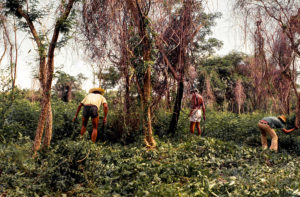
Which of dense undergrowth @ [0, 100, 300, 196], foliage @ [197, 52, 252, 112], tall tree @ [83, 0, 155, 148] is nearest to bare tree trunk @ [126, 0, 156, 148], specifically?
tall tree @ [83, 0, 155, 148]

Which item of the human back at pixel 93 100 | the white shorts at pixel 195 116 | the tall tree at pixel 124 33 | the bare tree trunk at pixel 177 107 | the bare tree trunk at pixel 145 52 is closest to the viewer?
the tall tree at pixel 124 33

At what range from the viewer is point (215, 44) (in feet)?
75.4

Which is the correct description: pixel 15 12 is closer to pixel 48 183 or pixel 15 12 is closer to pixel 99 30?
pixel 99 30

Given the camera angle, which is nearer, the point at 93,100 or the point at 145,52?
the point at 145,52

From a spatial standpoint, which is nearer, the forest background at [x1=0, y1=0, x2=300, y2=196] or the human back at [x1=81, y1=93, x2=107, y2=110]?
the forest background at [x1=0, y1=0, x2=300, y2=196]

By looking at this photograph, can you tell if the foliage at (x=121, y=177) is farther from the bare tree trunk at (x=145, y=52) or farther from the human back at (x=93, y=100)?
the human back at (x=93, y=100)

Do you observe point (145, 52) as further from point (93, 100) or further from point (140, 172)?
point (140, 172)

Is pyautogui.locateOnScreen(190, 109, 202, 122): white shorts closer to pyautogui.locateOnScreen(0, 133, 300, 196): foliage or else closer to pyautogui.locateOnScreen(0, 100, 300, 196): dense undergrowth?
pyautogui.locateOnScreen(0, 100, 300, 196): dense undergrowth

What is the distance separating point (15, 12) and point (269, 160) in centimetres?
747

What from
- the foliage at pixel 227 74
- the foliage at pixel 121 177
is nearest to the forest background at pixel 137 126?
the foliage at pixel 121 177

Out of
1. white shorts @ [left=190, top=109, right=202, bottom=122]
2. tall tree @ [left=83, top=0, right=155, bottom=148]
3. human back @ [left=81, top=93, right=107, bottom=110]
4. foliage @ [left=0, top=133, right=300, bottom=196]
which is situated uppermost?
tall tree @ [left=83, top=0, right=155, bottom=148]

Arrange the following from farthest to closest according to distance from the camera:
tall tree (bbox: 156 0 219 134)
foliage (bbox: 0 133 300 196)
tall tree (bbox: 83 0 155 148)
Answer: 1. tall tree (bbox: 156 0 219 134)
2. tall tree (bbox: 83 0 155 148)
3. foliage (bbox: 0 133 300 196)

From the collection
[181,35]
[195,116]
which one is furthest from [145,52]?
[195,116]

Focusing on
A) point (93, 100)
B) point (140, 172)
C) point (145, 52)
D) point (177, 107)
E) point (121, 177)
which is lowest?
point (121, 177)
